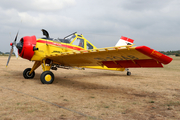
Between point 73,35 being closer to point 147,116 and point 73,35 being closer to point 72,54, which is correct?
point 72,54

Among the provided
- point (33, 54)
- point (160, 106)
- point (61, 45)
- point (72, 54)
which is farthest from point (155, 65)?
point (33, 54)

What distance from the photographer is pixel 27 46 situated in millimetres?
7965

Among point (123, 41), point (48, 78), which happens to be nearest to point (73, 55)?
point (48, 78)

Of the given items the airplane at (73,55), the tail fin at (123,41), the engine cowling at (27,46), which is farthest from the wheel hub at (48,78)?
the tail fin at (123,41)

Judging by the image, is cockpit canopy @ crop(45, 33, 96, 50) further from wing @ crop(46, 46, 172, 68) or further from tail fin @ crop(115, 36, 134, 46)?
tail fin @ crop(115, 36, 134, 46)

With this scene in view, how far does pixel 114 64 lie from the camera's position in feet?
23.8

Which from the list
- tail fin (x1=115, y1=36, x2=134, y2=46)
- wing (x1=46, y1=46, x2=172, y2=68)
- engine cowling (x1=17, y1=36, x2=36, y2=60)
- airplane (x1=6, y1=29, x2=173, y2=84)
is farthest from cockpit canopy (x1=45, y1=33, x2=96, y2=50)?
tail fin (x1=115, y1=36, x2=134, y2=46)

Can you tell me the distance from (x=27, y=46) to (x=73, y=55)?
9.12ft

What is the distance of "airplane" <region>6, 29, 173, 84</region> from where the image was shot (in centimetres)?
565

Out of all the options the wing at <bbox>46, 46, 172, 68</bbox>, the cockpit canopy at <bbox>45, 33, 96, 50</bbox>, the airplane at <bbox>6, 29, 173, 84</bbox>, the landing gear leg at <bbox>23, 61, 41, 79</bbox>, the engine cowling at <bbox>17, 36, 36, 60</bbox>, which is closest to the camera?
the wing at <bbox>46, 46, 172, 68</bbox>

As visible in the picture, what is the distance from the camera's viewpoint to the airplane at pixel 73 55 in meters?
5.65

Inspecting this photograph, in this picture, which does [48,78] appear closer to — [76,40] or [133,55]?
[76,40]

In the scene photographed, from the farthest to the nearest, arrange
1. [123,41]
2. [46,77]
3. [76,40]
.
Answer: [123,41]
[76,40]
[46,77]

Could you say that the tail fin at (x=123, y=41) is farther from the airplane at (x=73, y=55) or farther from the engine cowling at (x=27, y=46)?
the engine cowling at (x=27, y=46)
